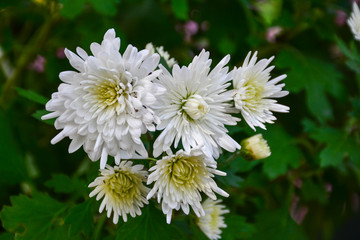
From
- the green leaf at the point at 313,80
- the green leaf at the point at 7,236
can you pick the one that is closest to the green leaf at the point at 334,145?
the green leaf at the point at 313,80

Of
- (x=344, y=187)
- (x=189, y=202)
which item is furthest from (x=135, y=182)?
(x=344, y=187)

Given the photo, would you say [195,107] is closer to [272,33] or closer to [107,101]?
[107,101]

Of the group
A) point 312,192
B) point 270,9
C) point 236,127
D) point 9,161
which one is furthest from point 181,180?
point 270,9

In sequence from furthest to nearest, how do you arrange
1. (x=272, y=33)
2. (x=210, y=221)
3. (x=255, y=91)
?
(x=272, y=33), (x=210, y=221), (x=255, y=91)

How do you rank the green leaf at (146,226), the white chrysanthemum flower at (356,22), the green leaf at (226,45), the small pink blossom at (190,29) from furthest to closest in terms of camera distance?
the small pink blossom at (190,29) → the green leaf at (226,45) → the white chrysanthemum flower at (356,22) → the green leaf at (146,226)

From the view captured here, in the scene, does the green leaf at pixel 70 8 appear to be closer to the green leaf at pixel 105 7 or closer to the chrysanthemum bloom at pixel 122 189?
the green leaf at pixel 105 7

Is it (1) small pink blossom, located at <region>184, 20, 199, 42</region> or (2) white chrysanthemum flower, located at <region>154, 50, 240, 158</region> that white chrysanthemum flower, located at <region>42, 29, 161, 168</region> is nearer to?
(2) white chrysanthemum flower, located at <region>154, 50, 240, 158</region>
